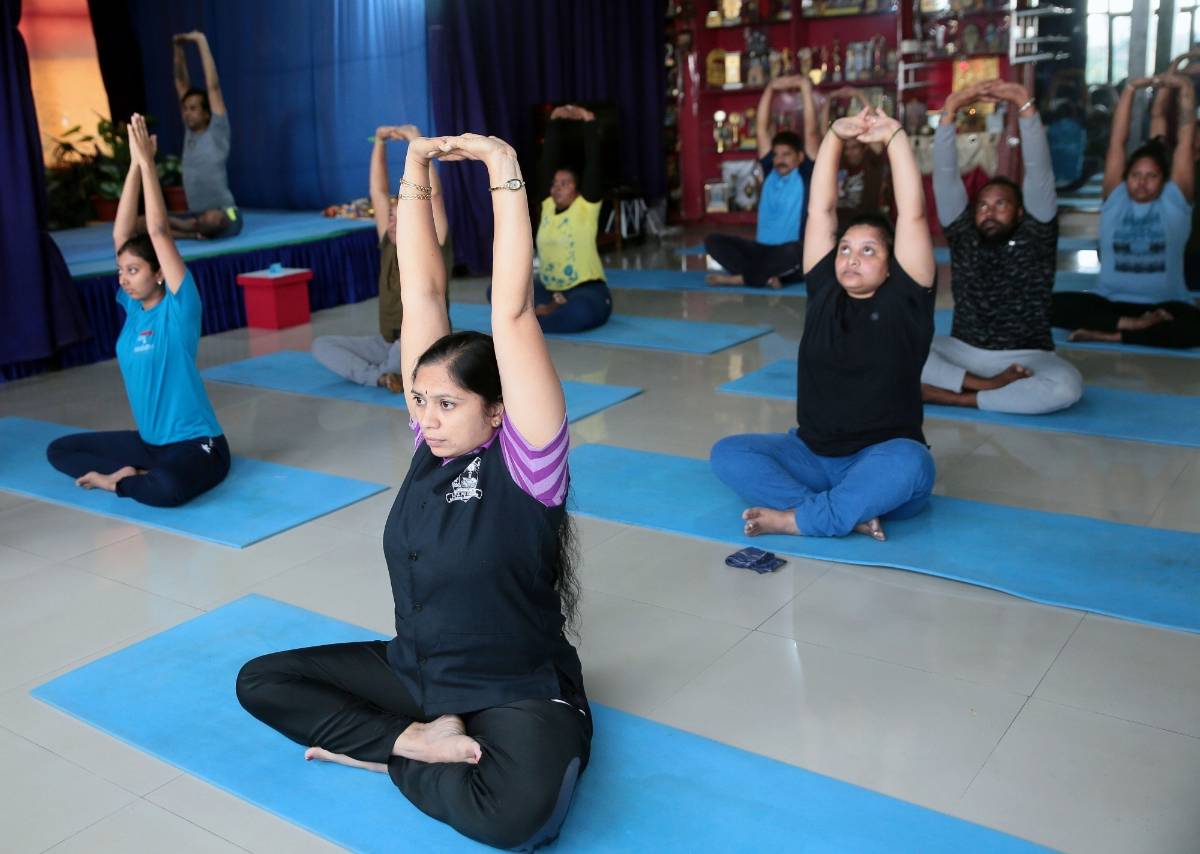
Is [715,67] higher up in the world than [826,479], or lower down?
higher up

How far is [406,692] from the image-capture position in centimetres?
207

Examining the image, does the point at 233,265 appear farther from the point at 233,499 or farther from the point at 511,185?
the point at 511,185

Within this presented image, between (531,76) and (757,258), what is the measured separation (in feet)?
7.84

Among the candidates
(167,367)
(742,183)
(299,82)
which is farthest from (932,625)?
(742,183)

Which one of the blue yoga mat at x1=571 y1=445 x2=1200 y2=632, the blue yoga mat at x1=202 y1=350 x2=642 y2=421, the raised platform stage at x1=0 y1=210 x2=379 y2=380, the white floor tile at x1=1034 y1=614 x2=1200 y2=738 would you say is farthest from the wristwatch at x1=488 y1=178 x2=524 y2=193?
the raised platform stage at x1=0 y1=210 x2=379 y2=380

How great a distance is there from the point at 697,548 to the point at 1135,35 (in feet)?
23.9

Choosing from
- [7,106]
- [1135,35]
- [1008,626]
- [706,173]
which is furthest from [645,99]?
[1008,626]

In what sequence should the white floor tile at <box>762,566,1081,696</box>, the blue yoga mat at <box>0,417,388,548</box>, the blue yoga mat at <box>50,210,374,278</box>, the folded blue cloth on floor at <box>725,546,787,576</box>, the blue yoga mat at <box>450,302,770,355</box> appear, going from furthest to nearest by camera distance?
the blue yoga mat at <box>50,210,374,278</box>
the blue yoga mat at <box>450,302,770,355</box>
the blue yoga mat at <box>0,417,388,548</box>
the folded blue cloth on floor at <box>725,546,787,576</box>
the white floor tile at <box>762,566,1081,696</box>

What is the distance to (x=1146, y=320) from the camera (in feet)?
16.5

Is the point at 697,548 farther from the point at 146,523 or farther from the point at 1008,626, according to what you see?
the point at 146,523

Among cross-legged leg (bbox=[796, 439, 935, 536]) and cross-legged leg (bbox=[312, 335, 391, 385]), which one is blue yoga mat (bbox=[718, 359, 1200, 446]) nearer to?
cross-legged leg (bbox=[796, 439, 935, 536])

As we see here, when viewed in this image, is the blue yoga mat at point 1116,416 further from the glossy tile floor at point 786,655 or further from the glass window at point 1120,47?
the glass window at point 1120,47

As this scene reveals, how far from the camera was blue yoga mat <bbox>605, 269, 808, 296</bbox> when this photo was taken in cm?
675

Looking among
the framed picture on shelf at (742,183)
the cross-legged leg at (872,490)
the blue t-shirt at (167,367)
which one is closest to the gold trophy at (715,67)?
the framed picture on shelf at (742,183)
